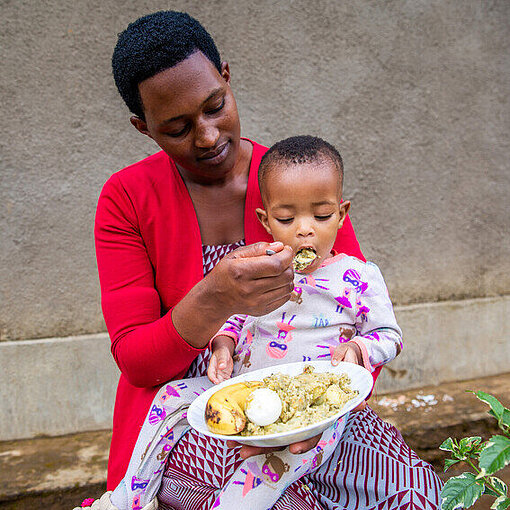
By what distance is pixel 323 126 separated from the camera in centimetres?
328

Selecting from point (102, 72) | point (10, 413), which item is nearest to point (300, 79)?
point (102, 72)

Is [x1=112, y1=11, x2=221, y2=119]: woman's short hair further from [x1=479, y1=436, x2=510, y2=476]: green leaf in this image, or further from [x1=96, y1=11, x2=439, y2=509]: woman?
[x1=479, y1=436, x2=510, y2=476]: green leaf

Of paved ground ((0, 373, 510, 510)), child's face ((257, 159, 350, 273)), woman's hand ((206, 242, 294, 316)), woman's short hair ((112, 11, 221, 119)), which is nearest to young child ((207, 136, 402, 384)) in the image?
child's face ((257, 159, 350, 273))

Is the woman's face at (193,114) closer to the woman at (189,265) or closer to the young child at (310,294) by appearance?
the woman at (189,265)

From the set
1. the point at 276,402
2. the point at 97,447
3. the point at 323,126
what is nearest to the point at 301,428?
the point at 276,402

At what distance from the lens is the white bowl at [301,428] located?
113cm

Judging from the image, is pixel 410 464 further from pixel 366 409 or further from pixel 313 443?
pixel 313 443

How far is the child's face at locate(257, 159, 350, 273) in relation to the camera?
1.64 m

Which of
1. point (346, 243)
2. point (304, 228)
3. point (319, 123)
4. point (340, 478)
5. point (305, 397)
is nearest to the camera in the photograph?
point (305, 397)

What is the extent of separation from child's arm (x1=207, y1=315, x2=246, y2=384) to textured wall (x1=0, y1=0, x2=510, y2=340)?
1.60 meters

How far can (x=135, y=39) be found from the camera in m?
1.57

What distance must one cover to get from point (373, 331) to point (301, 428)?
2.13 ft

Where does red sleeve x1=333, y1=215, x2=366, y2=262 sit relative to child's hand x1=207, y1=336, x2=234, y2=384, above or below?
above

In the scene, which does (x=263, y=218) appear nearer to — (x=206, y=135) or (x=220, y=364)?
(x=206, y=135)
